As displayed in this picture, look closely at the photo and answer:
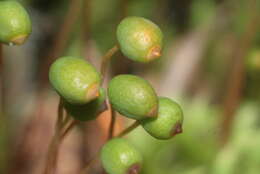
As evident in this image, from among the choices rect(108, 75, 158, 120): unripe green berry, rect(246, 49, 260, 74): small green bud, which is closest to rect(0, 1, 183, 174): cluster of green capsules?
rect(108, 75, 158, 120): unripe green berry

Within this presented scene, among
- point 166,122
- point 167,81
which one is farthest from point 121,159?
point 167,81

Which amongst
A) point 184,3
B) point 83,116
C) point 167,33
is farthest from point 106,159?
point 184,3

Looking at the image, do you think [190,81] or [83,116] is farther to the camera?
[190,81]

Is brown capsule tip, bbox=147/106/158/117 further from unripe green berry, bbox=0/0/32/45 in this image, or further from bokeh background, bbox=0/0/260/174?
bokeh background, bbox=0/0/260/174

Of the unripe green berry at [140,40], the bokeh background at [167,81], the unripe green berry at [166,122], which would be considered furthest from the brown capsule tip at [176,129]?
the bokeh background at [167,81]

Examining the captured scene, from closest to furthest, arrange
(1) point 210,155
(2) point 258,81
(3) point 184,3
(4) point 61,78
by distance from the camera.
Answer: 1. (4) point 61,78
2. (1) point 210,155
3. (2) point 258,81
4. (3) point 184,3

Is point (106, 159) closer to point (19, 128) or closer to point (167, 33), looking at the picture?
point (19, 128)
